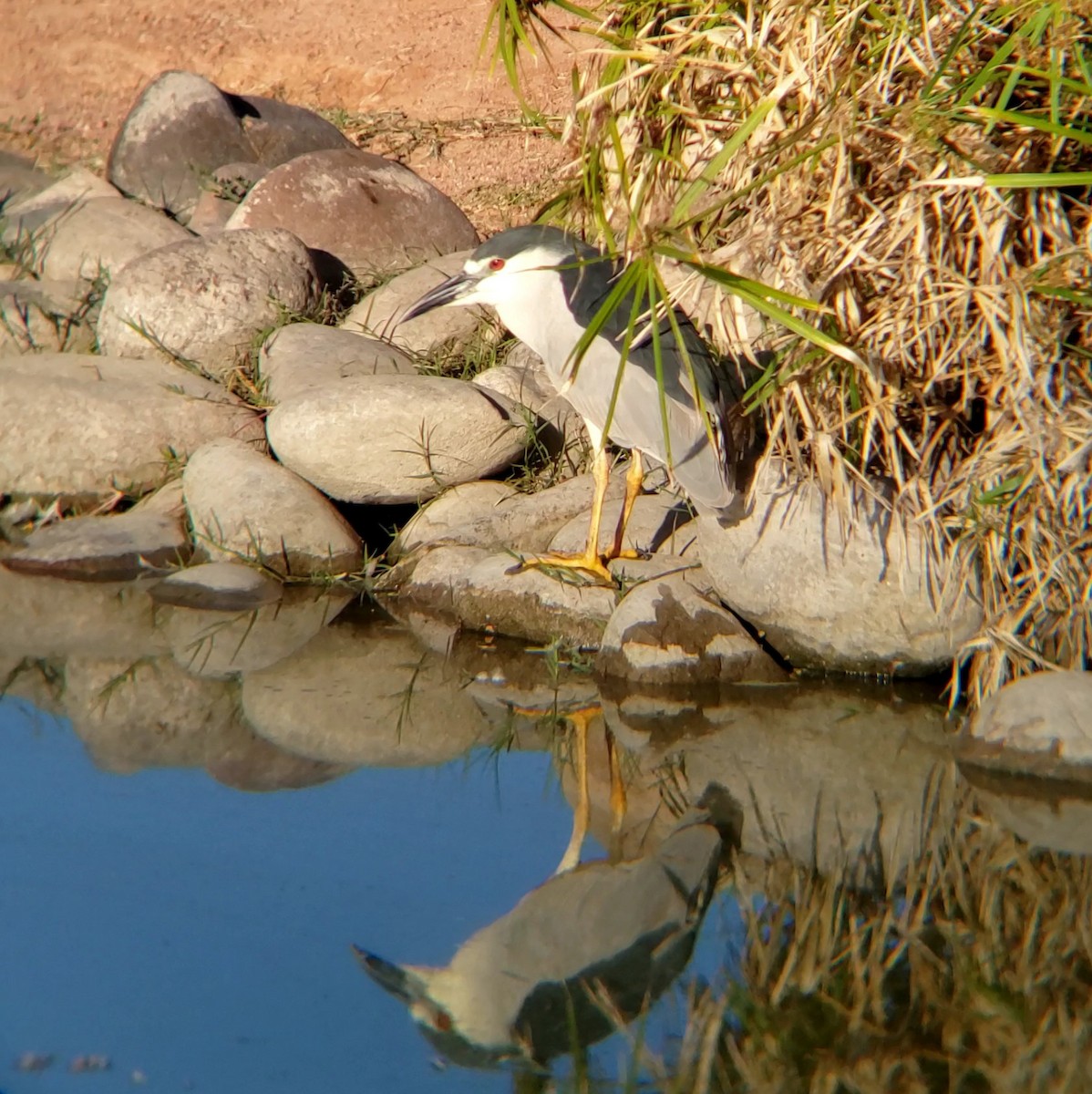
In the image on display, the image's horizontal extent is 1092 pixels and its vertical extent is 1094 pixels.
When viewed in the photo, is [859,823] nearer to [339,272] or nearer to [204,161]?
[339,272]

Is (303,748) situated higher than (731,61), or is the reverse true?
(731,61)

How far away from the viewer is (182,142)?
6.82 metres

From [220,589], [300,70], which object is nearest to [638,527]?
[220,589]

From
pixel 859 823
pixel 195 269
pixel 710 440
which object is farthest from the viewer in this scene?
pixel 195 269

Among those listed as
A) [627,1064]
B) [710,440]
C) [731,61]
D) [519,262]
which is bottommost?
[627,1064]

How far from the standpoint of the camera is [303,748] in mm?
3520

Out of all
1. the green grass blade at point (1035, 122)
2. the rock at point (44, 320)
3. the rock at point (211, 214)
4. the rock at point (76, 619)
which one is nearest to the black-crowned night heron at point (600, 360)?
the green grass blade at point (1035, 122)

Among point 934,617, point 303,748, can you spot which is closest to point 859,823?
point 934,617

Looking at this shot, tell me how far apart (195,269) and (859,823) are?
3.35 meters

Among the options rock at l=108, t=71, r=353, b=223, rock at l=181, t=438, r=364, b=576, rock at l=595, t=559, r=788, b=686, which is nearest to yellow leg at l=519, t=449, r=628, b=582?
rock at l=595, t=559, r=788, b=686

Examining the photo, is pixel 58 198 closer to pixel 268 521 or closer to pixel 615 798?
pixel 268 521

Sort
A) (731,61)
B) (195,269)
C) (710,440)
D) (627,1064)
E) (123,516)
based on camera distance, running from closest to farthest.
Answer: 1. (627,1064)
2. (731,61)
3. (710,440)
4. (123,516)
5. (195,269)

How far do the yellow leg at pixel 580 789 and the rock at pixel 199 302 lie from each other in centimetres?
231

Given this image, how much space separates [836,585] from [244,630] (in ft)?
5.57
